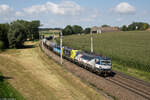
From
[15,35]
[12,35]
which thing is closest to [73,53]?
[12,35]

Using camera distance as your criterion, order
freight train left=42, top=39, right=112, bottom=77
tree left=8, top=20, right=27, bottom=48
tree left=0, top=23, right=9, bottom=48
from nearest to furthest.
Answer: freight train left=42, top=39, right=112, bottom=77 → tree left=0, top=23, right=9, bottom=48 → tree left=8, top=20, right=27, bottom=48

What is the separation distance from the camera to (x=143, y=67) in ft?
104

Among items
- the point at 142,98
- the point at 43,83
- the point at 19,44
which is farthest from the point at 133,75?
the point at 19,44

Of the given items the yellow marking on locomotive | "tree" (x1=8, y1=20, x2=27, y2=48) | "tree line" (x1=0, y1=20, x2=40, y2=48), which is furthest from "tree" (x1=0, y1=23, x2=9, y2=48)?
the yellow marking on locomotive

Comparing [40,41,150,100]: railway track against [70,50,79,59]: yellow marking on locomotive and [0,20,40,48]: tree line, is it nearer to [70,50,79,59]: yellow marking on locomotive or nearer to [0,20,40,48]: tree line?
[70,50,79,59]: yellow marking on locomotive

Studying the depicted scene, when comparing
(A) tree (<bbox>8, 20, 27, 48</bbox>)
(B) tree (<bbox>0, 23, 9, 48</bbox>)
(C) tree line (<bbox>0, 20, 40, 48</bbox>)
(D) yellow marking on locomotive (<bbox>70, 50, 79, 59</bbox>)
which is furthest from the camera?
(A) tree (<bbox>8, 20, 27, 48</bbox>)

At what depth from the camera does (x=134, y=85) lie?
79.6 feet

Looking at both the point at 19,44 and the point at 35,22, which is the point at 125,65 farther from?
the point at 35,22

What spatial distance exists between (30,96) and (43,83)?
5.44 meters

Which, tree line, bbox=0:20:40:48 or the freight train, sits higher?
tree line, bbox=0:20:40:48

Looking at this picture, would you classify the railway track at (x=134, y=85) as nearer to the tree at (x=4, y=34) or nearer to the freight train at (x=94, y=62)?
the freight train at (x=94, y=62)

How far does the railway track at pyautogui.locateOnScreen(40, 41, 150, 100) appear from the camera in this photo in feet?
68.2

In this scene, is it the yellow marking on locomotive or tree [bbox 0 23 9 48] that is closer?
the yellow marking on locomotive

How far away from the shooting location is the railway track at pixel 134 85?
68.2 ft
